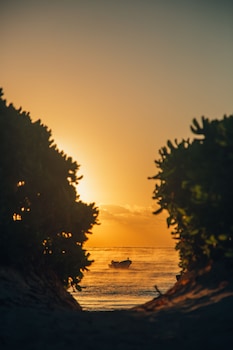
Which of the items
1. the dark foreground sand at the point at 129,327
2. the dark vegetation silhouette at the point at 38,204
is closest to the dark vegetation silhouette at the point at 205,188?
the dark foreground sand at the point at 129,327

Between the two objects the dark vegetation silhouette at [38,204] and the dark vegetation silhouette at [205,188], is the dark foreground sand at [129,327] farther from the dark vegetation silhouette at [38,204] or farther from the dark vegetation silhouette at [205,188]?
the dark vegetation silhouette at [38,204]

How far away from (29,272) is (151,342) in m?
12.6

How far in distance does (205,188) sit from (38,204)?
39.2 ft

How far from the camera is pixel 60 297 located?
26562mm

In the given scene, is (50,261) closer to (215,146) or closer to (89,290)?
(215,146)

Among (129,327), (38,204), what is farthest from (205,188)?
(38,204)

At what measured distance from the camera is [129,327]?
51.6 ft

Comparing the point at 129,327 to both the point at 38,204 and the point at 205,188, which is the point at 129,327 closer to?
the point at 205,188

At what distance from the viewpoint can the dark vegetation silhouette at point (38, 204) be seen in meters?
25.2

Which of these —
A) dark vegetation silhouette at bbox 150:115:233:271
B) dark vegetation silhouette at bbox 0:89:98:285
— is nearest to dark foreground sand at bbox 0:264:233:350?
dark vegetation silhouette at bbox 150:115:233:271

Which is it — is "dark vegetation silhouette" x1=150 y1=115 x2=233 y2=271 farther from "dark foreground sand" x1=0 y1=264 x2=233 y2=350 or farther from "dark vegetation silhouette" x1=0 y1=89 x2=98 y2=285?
"dark vegetation silhouette" x1=0 y1=89 x2=98 y2=285

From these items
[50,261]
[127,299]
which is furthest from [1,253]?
[127,299]

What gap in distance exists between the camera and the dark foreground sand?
14078 millimetres

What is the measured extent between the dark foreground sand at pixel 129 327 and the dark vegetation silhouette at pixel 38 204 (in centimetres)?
712
